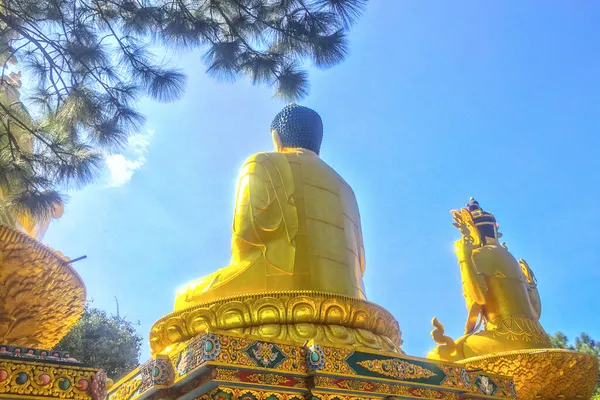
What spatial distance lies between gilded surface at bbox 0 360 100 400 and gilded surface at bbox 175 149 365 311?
6.64 ft

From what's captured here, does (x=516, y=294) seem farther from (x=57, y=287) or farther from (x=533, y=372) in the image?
(x=57, y=287)

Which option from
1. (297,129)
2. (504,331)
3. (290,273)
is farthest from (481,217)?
(290,273)

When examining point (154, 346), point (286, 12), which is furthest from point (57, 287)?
point (286, 12)

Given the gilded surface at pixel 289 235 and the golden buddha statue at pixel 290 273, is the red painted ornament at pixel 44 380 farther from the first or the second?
the gilded surface at pixel 289 235

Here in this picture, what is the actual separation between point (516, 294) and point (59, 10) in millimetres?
5519

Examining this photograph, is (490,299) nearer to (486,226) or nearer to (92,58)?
(486,226)

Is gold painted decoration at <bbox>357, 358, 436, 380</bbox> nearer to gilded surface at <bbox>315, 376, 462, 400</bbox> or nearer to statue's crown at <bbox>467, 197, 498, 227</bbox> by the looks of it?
gilded surface at <bbox>315, 376, 462, 400</bbox>

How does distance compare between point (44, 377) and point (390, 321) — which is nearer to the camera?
point (44, 377)

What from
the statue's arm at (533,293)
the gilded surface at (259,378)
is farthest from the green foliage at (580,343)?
the gilded surface at (259,378)

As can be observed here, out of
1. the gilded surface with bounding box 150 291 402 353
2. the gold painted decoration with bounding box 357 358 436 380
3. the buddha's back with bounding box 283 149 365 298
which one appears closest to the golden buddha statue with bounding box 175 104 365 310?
the buddha's back with bounding box 283 149 365 298

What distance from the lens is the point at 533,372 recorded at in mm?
5340

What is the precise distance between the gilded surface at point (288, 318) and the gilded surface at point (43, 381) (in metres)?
→ 1.77

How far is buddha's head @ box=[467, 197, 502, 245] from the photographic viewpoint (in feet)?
24.0

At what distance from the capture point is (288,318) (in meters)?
3.93
